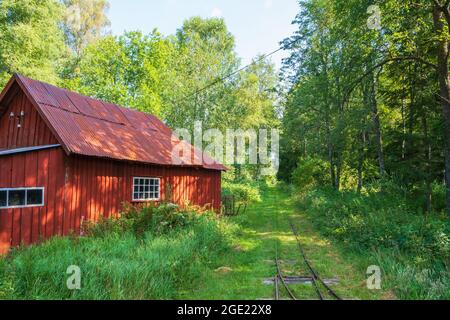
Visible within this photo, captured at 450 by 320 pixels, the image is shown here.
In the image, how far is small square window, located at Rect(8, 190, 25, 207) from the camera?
10.4m

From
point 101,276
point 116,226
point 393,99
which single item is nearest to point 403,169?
point 393,99

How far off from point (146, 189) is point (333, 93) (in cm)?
1426

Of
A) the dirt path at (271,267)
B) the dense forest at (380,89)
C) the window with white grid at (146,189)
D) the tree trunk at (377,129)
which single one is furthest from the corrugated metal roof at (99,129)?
the tree trunk at (377,129)

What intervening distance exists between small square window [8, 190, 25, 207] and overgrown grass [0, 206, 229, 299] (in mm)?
1608

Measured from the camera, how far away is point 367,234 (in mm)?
10383

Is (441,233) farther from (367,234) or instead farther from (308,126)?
(308,126)

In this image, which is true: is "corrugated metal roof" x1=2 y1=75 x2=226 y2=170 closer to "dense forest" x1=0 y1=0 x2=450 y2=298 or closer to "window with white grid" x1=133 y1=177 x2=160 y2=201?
"window with white grid" x1=133 y1=177 x2=160 y2=201

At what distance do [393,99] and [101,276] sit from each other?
50.7 ft

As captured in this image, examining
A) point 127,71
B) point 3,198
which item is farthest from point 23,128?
point 127,71

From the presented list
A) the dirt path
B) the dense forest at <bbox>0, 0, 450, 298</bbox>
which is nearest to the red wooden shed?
the dirt path

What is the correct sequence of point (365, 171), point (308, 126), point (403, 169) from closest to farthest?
point (403, 169), point (365, 171), point (308, 126)

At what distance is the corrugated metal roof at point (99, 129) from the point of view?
11.2 meters

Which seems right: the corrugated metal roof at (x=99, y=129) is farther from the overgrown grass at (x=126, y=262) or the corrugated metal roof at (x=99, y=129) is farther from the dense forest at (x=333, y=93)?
the dense forest at (x=333, y=93)

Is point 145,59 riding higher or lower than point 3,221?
higher
